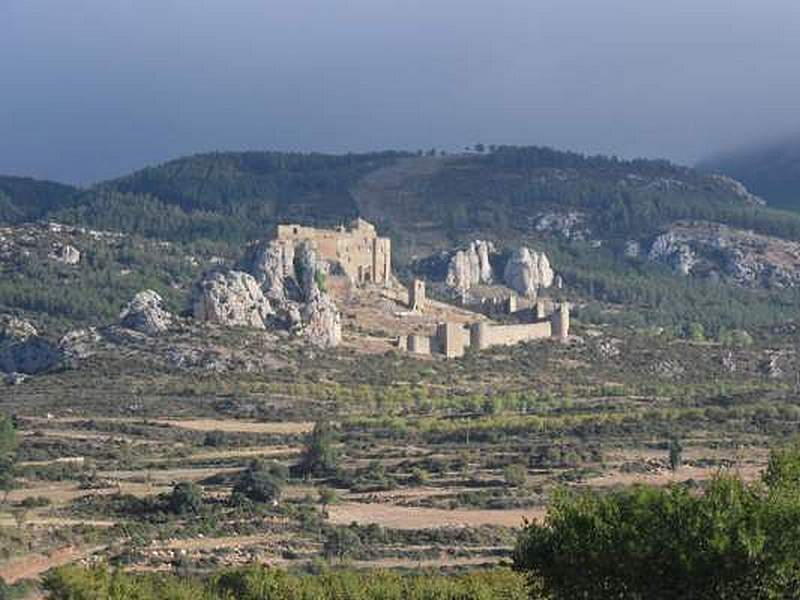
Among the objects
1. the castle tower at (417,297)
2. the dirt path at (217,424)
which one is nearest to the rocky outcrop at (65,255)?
the castle tower at (417,297)

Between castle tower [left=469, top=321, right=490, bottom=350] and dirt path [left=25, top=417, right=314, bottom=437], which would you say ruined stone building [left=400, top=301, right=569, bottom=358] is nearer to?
castle tower [left=469, top=321, right=490, bottom=350]

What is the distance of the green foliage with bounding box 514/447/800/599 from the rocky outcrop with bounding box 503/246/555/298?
107034mm

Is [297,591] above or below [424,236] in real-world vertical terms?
below

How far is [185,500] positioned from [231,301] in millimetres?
41096

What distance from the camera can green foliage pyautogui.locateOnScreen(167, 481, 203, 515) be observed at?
63.1 metres

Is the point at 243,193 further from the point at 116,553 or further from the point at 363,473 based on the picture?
the point at 116,553

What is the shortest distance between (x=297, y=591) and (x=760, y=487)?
478 inches

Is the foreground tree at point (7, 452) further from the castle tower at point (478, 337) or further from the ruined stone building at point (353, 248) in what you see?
the castle tower at point (478, 337)

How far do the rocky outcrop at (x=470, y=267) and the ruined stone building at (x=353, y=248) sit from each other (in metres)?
16.1

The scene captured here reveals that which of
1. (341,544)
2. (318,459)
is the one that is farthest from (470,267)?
(341,544)

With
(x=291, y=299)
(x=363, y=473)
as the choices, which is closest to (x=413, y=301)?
(x=291, y=299)

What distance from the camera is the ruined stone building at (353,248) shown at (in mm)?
116188

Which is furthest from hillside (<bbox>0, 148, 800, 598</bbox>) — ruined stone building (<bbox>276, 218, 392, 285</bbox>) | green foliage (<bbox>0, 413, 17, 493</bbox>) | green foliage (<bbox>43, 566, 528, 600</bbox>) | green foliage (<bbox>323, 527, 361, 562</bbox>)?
green foliage (<bbox>43, 566, 528, 600</bbox>)

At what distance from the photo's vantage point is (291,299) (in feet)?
358
